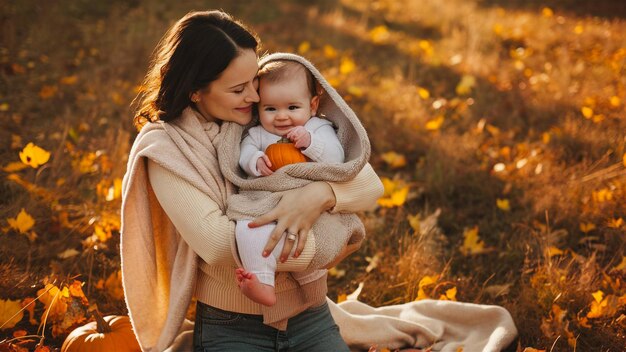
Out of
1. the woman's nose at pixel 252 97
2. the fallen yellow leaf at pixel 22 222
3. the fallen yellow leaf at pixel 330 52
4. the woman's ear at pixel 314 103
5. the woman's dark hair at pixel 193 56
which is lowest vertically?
the fallen yellow leaf at pixel 330 52

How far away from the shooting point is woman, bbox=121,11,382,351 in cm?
212

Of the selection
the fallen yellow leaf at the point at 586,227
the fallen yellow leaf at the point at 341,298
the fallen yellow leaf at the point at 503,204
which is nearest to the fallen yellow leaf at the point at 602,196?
the fallen yellow leaf at the point at 586,227

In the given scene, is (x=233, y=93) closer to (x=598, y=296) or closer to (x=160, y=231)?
(x=160, y=231)

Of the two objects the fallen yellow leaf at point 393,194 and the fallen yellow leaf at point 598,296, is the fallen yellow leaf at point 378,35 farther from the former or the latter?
the fallen yellow leaf at point 598,296

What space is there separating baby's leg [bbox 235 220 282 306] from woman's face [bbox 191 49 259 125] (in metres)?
0.46

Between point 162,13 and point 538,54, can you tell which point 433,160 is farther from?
point 162,13

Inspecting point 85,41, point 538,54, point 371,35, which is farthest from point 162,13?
point 538,54

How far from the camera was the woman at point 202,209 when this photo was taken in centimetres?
212

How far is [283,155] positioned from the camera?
2.23 metres

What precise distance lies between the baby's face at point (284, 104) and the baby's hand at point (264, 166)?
0.17m

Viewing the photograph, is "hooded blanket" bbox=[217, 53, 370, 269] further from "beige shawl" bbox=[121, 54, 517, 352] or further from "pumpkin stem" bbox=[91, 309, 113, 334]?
"pumpkin stem" bbox=[91, 309, 113, 334]

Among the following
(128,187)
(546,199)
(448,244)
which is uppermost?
(128,187)

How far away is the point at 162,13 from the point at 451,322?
6.05m

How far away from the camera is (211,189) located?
2.19m
